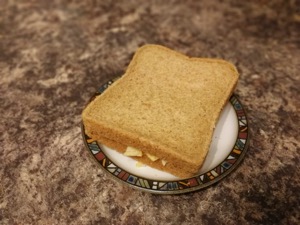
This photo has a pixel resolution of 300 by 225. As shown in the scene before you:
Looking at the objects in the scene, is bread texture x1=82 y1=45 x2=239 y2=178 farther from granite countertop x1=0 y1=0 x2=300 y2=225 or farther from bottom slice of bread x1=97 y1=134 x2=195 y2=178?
granite countertop x1=0 y1=0 x2=300 y2=225

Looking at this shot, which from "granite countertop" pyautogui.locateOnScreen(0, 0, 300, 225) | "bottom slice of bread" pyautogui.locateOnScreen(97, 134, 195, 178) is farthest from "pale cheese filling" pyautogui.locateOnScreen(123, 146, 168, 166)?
"granite countertop" pyautogui.locateOnScreen(0, 0, 300, 225)

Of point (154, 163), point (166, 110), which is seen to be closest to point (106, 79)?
point (166, 110)

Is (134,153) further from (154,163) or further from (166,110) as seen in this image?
(166,110)

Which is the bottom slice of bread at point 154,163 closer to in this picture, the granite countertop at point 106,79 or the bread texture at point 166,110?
the bread texture at point 166,110

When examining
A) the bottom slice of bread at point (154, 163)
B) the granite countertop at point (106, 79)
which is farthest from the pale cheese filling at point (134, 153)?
the granite countertop at point (106, 79)

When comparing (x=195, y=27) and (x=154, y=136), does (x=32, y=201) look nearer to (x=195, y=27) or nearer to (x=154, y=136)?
(x=154, y=136)
